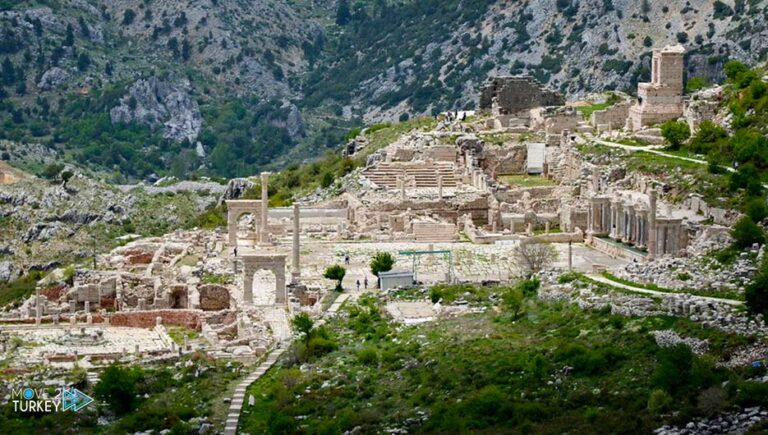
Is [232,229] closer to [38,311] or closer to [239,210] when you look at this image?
[239,210]

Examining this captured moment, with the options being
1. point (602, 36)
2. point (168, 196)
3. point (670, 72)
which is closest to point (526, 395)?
point (670, 72)

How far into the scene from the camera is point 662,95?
394ft

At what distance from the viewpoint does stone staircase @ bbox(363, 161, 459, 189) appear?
388 ft

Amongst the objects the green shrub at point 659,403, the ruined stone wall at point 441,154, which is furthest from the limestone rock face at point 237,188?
the green shrub at point 659,403

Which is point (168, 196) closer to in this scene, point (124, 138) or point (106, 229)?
point (106, 229)

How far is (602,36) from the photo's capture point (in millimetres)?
171000

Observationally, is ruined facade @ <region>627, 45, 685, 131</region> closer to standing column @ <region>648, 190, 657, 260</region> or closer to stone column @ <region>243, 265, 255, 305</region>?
standing column @ <region>648, 190, 657, 260</region>

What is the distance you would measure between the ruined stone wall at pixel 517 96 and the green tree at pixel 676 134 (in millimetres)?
18870

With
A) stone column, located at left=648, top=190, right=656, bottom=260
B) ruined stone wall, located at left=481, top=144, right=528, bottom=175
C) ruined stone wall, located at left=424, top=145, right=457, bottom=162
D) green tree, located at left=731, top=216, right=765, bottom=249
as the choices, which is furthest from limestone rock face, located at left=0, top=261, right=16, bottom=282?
green tree, located at left=731, top=216, right=765, bottom=249

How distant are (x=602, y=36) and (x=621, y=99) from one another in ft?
130

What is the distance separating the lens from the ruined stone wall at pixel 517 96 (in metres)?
132

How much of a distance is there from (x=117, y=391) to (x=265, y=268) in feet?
62.0

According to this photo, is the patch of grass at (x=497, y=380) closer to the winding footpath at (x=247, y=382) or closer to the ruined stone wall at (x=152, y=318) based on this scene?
the winding footpath at (x=247, y=382)

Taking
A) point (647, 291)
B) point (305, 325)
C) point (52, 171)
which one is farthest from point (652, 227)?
point (52, 171)
